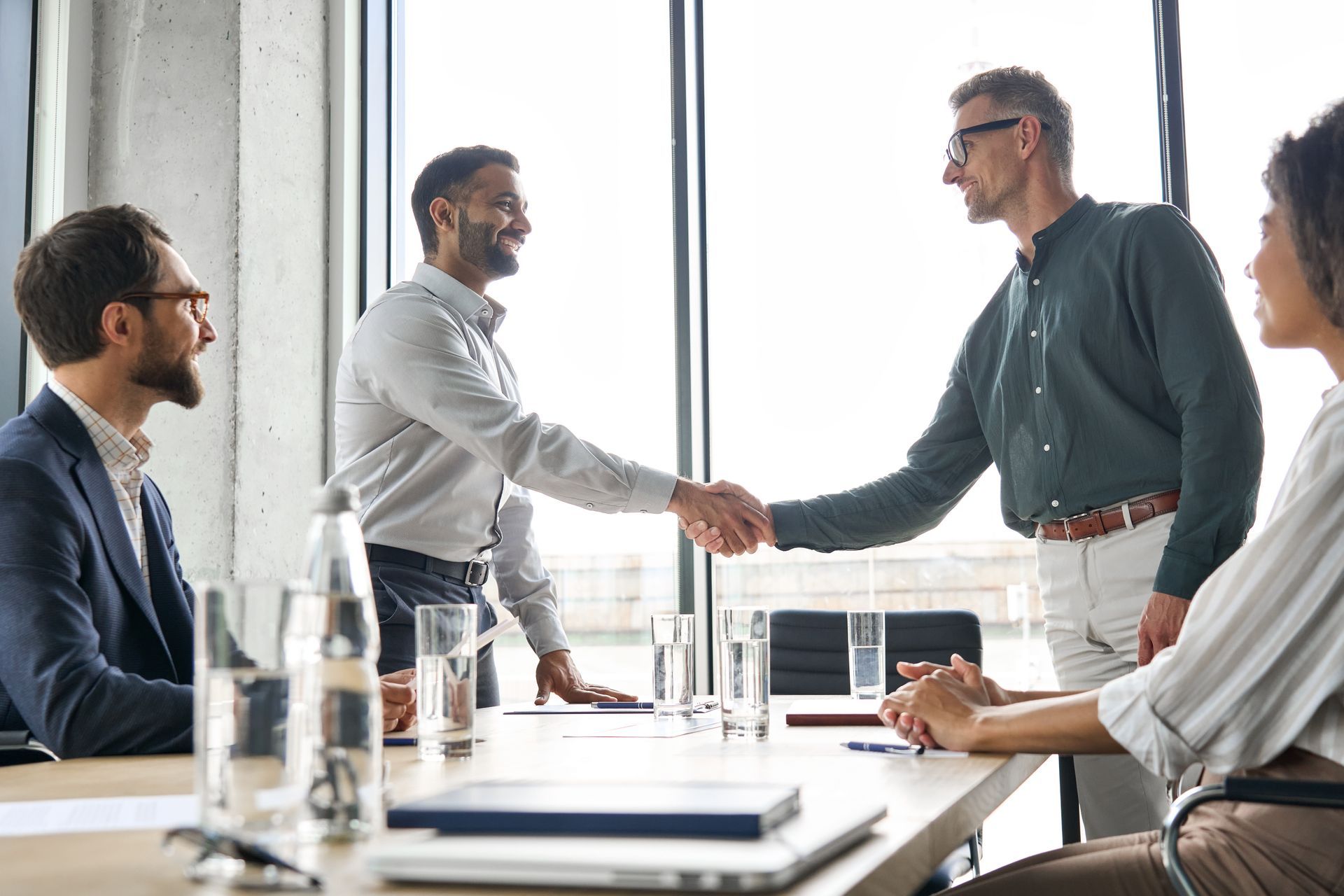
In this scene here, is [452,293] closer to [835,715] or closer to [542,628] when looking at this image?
[542,628]

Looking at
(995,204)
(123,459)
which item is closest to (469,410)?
(123,459)

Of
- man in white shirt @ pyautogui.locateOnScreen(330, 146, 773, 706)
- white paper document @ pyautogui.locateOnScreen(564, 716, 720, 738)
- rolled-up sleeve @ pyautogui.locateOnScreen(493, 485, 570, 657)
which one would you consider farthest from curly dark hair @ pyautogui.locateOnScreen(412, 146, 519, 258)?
white paper document @ pyautogui.locateOnScreen(564, 716, 720, 738)

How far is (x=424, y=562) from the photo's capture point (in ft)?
8.43

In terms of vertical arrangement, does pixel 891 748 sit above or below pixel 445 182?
below

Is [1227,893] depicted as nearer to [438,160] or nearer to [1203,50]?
[438,160]

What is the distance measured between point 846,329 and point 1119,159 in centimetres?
90

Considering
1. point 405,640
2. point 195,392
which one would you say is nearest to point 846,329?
point 405,640

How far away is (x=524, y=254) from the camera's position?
3.99 meters

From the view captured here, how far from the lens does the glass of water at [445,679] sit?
136cm

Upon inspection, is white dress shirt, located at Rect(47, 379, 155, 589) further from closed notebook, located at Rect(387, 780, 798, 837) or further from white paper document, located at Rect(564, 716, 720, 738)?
closed notebook, located at Rect(387, 780, 798, 837)

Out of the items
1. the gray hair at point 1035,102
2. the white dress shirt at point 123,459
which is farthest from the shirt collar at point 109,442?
the gray hair at point 1035,102

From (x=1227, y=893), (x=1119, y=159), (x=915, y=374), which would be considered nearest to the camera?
(x=1227, y=893)

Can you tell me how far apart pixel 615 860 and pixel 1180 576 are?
1607mm

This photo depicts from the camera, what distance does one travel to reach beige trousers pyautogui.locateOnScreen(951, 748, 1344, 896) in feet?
A: 3.67
